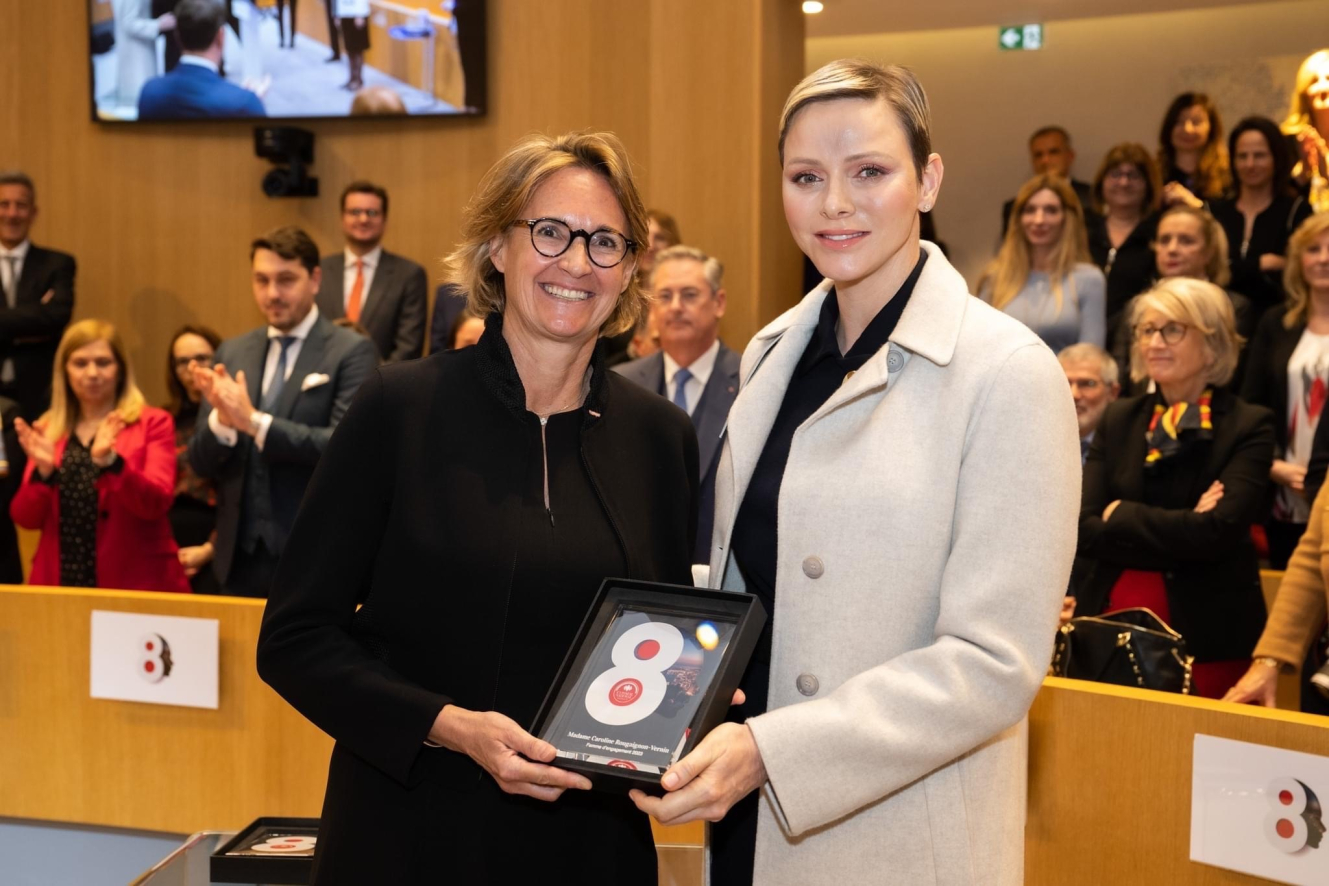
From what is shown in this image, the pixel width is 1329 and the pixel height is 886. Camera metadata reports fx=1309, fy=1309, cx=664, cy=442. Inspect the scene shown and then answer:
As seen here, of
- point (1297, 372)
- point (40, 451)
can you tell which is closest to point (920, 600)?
point (1297, 372)

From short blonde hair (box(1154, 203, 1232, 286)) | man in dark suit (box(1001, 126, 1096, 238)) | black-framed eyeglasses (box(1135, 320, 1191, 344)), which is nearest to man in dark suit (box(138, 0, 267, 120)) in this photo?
man in dark suit (box(1001, 126, 1096, 238))

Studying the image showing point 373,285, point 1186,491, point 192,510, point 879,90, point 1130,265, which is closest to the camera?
point 879,90

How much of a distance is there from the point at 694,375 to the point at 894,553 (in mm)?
3224

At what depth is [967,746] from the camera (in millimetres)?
1642

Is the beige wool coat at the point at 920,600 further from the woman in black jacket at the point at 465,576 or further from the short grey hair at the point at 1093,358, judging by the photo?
the short grey hair at the point at 1093,358

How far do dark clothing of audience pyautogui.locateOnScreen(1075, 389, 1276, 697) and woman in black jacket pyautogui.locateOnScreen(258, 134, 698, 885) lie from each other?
2064 millimetres

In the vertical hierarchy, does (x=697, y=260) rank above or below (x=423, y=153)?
below

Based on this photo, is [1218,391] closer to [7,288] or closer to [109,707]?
[109,707]

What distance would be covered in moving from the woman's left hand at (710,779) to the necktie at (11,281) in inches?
244

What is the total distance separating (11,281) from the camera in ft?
22.1

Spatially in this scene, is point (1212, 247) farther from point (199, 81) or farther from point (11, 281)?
point (11, 281)

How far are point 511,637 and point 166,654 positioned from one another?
2.00 metres

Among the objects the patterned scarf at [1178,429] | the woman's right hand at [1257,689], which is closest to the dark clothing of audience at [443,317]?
the patterned scarf at [1178,429]

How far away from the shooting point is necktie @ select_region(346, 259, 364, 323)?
659 cm
